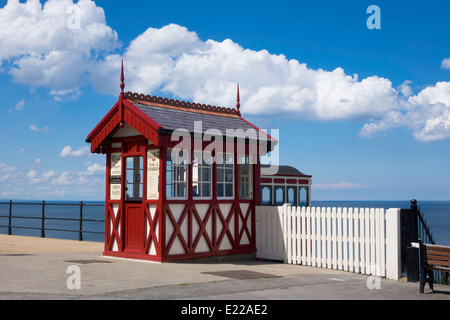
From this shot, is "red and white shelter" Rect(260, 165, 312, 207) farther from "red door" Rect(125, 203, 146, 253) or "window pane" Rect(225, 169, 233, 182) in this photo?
"red door" Rect(125, 203, 146, 253)

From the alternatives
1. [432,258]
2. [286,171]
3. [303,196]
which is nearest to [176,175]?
[432,258]

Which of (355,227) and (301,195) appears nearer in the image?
(355,227)

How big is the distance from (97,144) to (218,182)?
322 centimetres

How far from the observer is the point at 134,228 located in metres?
13.1

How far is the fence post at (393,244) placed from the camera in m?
11.2

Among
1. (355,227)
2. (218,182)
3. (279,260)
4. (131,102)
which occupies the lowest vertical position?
(279,260)

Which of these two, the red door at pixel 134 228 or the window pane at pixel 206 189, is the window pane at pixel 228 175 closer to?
the window pane at pixel 206 189

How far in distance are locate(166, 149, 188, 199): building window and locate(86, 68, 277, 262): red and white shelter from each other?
0.02 m

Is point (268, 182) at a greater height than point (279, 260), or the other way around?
point (268, 182)

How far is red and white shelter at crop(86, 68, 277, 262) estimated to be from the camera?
495 inches

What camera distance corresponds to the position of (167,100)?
1430cm

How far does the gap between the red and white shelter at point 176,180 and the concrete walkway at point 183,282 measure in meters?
0.64

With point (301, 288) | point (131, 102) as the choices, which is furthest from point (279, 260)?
point (131, 102)
